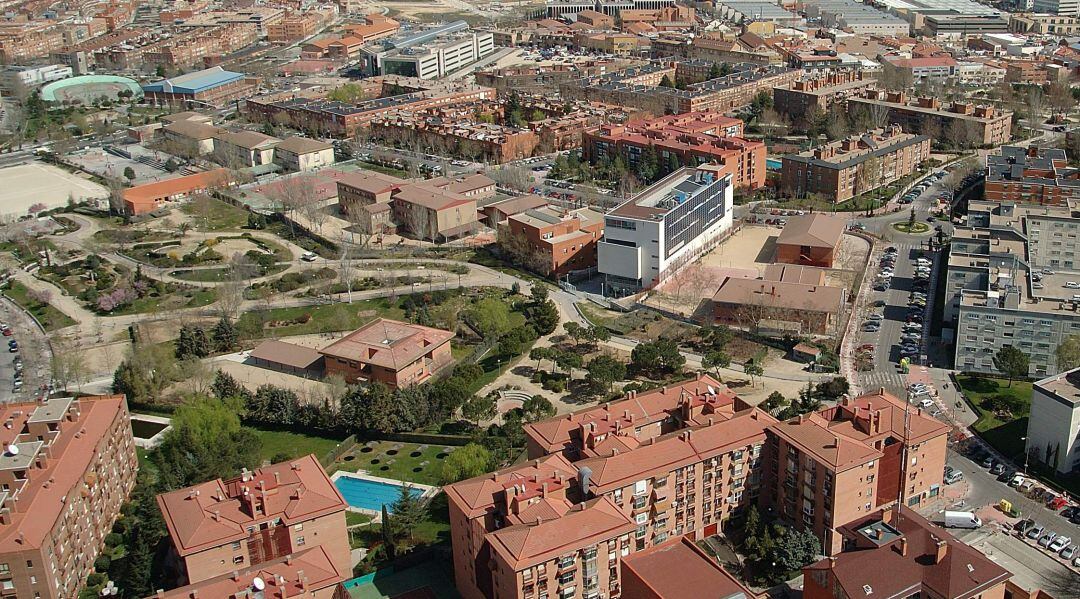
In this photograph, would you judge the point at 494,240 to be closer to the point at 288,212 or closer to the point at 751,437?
the point at 288,212

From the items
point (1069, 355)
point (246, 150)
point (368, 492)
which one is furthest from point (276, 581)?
point (246, 150)

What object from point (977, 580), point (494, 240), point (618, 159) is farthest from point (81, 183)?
point (977, 580)

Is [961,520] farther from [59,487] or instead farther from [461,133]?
[461,133]

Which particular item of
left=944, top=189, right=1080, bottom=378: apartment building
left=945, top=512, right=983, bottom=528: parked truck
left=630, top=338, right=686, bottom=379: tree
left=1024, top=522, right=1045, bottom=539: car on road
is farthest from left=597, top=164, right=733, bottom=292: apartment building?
left=1024, top=522, right=1045, bottom=539: car on road

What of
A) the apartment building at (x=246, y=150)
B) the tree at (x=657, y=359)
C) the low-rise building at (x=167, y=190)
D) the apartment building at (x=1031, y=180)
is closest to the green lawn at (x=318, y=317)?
the tree at (x=657, y=359)

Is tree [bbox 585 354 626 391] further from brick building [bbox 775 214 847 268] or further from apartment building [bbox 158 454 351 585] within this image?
brick building [bbox 775 214 847 268]
